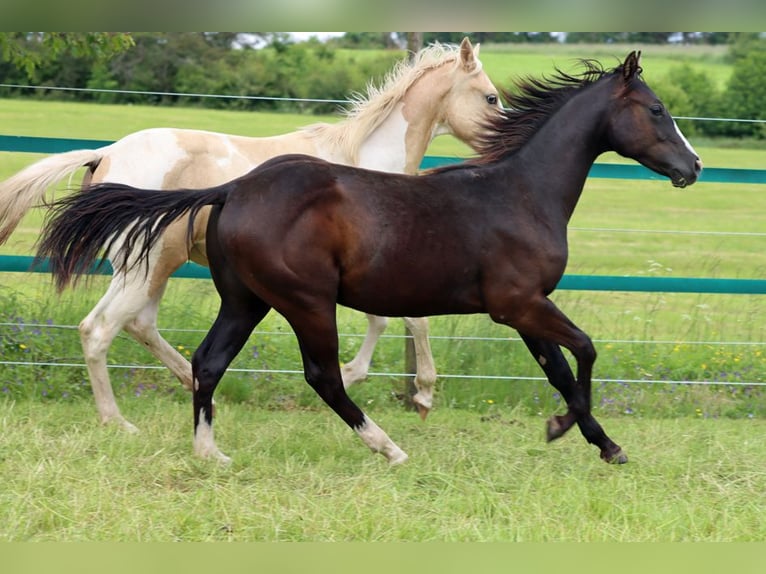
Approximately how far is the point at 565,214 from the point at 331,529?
1.94 m

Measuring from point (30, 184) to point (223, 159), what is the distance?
103 centimetres

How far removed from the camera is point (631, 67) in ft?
15.2

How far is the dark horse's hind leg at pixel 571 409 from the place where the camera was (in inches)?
180

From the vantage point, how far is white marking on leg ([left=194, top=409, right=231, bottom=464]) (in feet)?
14.9

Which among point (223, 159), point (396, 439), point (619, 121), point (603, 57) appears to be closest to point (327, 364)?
point (396, 439)

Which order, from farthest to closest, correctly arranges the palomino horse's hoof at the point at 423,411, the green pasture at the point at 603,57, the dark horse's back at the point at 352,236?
the green pasture at the point at 603,57 → the palomino horse's hoof at the point at 423,411 → the dark horse's back at the point at 352,236

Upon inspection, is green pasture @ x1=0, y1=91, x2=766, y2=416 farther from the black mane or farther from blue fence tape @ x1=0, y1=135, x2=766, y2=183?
the black mane

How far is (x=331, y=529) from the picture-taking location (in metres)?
3.62

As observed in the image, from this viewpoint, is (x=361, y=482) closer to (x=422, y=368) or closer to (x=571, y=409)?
(x=571, y=409)

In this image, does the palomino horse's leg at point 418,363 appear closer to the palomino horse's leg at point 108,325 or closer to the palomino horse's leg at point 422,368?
the palomino horse's leg at point 422,368

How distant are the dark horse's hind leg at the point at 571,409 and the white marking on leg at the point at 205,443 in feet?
5.07

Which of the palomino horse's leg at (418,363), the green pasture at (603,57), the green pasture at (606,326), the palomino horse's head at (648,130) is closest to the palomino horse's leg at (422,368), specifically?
the palomino horse's leg at (418,363)

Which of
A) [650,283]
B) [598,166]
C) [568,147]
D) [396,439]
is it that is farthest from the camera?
[598,166]

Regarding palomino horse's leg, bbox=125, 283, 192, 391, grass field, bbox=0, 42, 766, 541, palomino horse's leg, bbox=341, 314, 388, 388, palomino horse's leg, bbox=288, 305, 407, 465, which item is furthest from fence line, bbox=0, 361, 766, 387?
palomino horse's leg, bbox=288, 305, 407, 465
